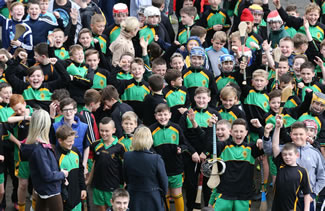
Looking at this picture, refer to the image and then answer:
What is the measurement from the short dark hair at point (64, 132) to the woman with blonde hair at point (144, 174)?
0.82 metres

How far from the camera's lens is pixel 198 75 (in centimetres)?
1260

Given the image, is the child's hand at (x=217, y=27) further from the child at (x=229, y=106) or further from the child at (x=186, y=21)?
the child at (x=229, y=106)

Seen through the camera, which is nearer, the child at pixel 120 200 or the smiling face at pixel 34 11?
the child at pixel 120 200

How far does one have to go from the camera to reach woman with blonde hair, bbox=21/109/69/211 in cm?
940

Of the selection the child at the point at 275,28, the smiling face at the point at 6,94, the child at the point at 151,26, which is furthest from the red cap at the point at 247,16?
the smiling face at the point at 6,94

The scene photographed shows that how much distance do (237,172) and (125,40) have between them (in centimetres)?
409

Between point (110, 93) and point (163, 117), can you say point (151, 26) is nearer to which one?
point (110, 93)

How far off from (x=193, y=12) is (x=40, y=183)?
6.00 metres

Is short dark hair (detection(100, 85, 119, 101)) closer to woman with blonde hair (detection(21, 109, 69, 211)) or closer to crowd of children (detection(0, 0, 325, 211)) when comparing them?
crowd of children (detection(0, 0, 325, 211))

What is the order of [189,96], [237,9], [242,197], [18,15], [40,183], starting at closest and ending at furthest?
[40,183] → [242,197] → [189,96] → [18,15] → [237,9]

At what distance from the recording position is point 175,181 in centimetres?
1102

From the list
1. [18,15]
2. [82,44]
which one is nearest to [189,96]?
[82,44]

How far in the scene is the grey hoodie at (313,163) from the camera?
1023 centimetres

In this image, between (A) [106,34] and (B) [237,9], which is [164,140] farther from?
(B) [237,9]
